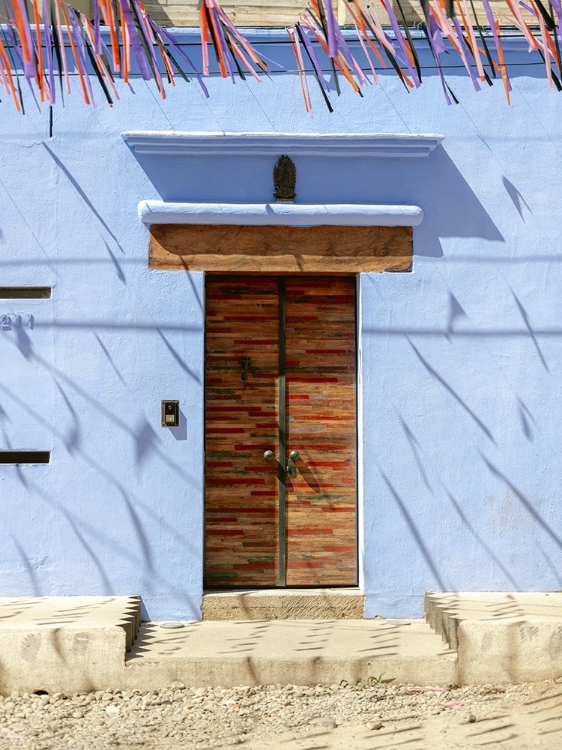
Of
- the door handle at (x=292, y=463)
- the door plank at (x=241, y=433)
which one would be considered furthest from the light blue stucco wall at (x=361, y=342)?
the door handle at (x=292, y=463)

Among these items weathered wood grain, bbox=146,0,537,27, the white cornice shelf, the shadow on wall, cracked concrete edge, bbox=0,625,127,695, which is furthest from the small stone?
weathered wood grain, bbox=146,0,537,27

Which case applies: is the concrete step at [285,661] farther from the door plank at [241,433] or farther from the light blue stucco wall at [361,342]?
the door plank at [241,433]

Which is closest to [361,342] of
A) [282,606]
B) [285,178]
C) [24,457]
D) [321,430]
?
[321,430]

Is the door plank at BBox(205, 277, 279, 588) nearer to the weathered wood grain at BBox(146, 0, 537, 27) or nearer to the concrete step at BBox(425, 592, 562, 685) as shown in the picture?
the concrete step at BBox(425, 592, 562, 685)

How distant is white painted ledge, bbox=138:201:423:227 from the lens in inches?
277

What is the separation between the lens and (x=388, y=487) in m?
7.10

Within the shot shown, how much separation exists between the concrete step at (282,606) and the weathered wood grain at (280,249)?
7.76ft

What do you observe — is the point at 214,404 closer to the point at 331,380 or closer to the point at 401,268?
the point at 331,380

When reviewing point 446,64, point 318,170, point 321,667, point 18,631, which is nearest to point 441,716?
point 321,667

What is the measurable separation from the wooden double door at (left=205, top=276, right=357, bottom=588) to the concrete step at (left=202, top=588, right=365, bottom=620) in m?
0.21

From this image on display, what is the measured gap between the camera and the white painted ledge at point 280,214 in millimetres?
7027

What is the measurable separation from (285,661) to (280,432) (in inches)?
73.5

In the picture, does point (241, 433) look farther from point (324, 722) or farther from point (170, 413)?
point (324, 722)

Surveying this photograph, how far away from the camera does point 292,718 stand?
219 inches
